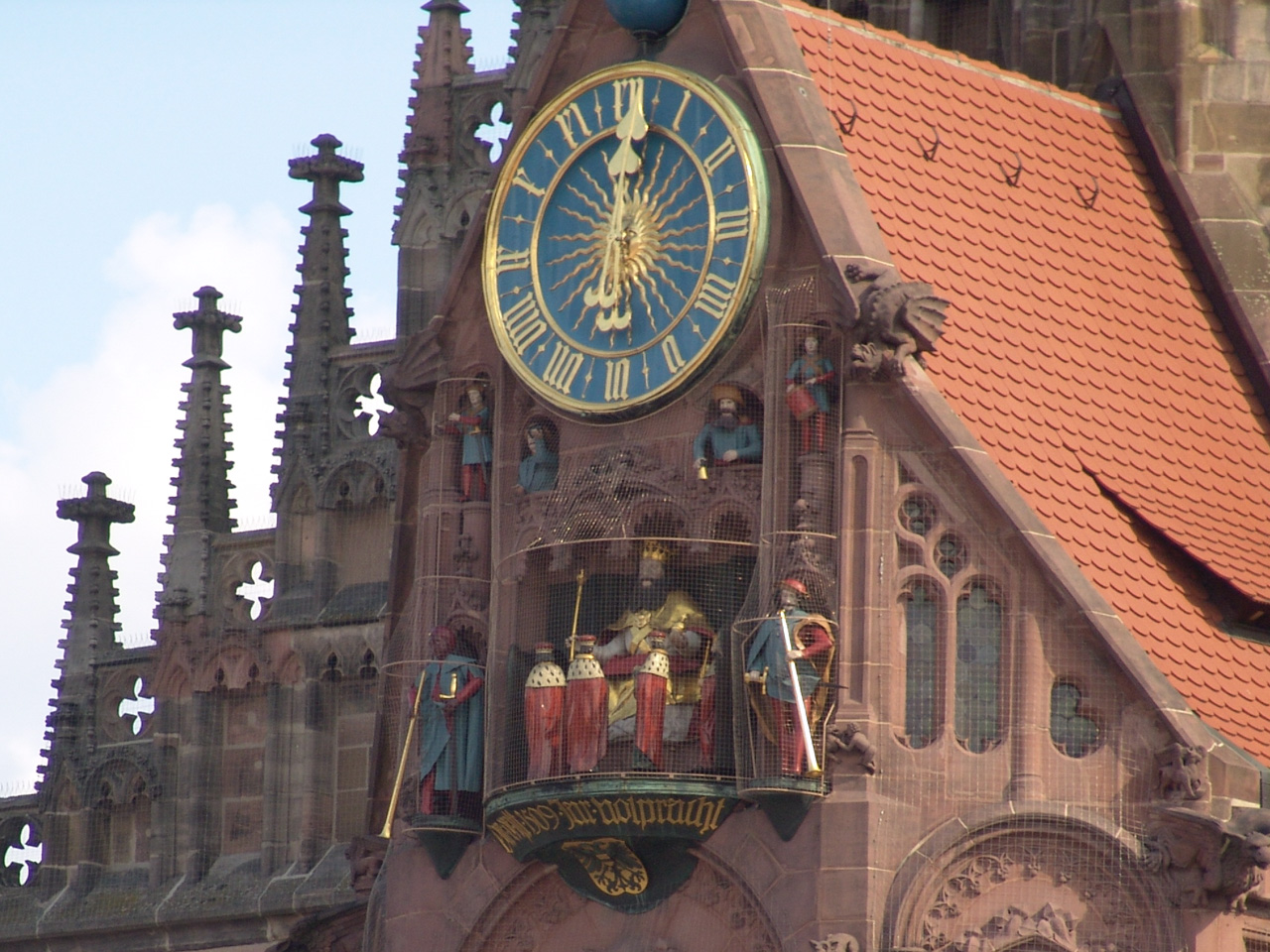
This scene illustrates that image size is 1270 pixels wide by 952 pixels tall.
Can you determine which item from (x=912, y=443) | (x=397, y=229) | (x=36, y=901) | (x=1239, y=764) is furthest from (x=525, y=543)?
(x=36, y=901)

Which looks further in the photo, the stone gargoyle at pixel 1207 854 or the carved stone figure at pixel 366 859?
the carved stone figure at pixel 366 859

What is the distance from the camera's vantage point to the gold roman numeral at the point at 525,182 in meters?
44.8

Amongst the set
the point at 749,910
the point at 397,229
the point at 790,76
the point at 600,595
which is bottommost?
the point at 749,910

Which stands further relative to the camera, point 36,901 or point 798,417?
point 36,901

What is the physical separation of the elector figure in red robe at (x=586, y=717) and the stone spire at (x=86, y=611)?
573 inches

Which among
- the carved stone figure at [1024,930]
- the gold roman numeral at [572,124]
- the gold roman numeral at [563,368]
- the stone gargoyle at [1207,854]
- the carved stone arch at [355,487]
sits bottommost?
the carved stone figure at [1024,930]

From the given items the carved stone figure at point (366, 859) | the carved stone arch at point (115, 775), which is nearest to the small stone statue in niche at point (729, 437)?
the carved stone figure at point (366, 859)

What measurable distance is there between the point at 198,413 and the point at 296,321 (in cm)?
217

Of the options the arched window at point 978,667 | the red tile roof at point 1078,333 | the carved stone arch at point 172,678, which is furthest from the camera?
the carved stone arch at point 172,678

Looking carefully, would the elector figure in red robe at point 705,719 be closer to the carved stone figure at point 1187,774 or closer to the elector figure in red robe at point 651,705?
the elector figure in red robe at point 651,705

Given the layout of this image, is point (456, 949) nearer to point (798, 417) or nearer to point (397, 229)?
point (798, 417)

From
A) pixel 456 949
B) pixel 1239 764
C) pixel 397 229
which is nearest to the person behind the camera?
pixel 1239 764

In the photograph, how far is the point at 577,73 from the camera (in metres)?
45.1

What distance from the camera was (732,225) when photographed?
4356 cm
